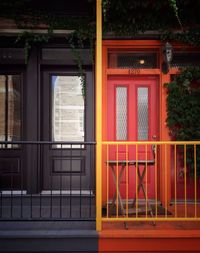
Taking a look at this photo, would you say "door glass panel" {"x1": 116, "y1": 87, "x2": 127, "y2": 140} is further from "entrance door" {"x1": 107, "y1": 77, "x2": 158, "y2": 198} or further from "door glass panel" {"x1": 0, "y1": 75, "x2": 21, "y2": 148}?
"door glass panel" {"x1": 0, "y1": 75, "x2": 21, "y2": 148}

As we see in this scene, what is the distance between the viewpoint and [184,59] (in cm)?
664

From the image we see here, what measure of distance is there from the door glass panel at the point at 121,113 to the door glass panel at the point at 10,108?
5.79 feet

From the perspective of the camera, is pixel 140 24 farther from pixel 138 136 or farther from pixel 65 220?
pixel 65 220

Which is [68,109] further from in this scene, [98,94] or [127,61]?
[98,94]

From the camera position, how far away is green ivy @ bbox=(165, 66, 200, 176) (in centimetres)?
635

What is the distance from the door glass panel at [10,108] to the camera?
6.73 metres

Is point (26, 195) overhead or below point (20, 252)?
overhead

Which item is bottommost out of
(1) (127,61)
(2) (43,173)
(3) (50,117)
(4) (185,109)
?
(2) (43,173)

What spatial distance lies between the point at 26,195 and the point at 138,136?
222cm

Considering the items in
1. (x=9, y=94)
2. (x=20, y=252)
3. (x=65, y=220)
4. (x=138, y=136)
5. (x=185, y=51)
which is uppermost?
(x=185, y=51)

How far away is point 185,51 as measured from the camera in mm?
6617

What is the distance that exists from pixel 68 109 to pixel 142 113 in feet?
4.43

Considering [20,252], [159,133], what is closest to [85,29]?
[159,133]

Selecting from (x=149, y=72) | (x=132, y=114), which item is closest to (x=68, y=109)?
(x=132, y=114)
